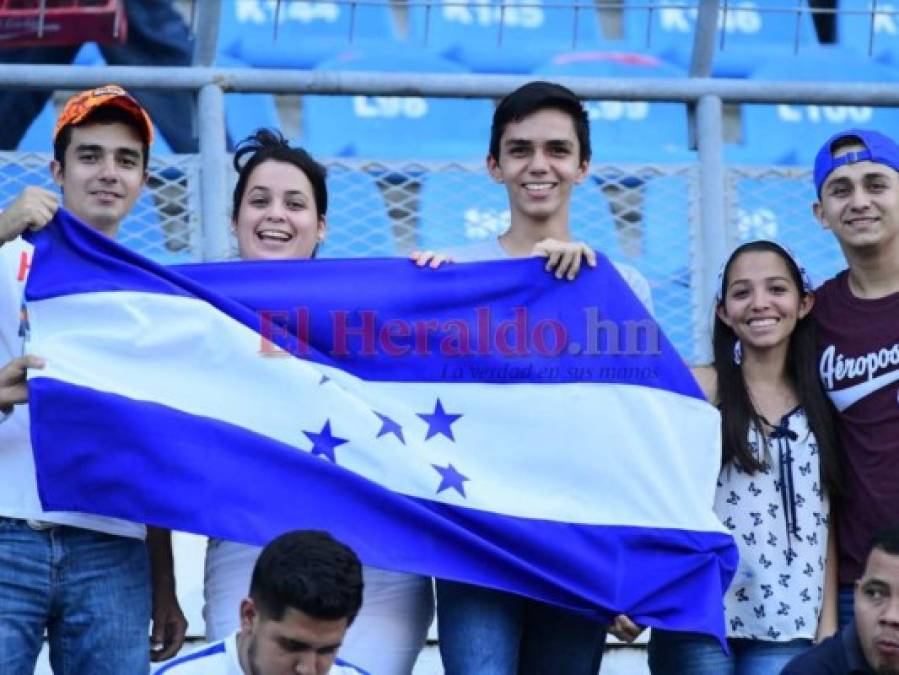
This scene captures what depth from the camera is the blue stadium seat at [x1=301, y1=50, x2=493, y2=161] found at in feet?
31.8

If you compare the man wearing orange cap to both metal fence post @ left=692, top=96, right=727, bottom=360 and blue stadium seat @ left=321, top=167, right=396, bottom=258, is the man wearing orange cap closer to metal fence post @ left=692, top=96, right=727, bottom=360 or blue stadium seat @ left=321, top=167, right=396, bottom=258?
blue stadium seat @ left=321, top=167, right=396, bottom=258

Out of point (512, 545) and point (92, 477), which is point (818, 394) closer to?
point (512, 545)

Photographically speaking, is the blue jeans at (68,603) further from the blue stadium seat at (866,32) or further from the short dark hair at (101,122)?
the blue stadium seat at (866,32)

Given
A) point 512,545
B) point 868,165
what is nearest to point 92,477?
point 512,545

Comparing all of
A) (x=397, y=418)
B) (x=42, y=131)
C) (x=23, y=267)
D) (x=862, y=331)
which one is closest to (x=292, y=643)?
(x=397, y=418)

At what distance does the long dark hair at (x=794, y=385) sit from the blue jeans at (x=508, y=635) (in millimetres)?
637

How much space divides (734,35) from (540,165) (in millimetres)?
5969

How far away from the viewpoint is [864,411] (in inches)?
203

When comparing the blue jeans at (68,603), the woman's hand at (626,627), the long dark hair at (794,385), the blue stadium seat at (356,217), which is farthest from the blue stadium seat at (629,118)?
the blue jeans at (68,603)

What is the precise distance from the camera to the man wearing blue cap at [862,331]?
16.8ft

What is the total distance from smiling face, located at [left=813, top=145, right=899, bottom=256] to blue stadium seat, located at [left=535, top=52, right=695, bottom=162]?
4.24 meters

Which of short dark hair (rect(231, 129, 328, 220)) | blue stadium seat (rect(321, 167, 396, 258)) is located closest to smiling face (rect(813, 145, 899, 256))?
short dark hair (rect(231, 129, 328, 220))

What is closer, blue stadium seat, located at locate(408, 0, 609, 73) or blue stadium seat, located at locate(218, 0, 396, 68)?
blue stadium seat, located at locate(218, 0, 396, 68)

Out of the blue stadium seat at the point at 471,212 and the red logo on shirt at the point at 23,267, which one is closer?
the red logo on shirt at the point at 23,267
